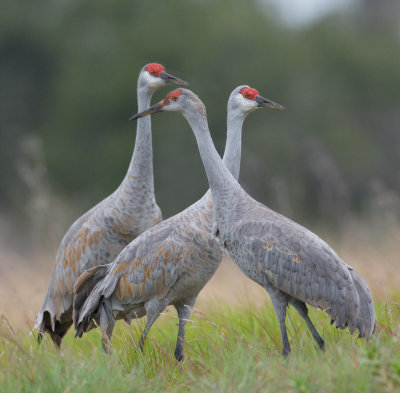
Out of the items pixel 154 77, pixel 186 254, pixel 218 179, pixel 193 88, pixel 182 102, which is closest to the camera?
pixel 218 179

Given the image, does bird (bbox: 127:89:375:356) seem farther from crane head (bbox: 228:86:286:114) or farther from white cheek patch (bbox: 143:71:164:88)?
white cheek patch (bbox: 143:71:164:88)

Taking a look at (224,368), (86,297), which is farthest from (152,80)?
(224,368)

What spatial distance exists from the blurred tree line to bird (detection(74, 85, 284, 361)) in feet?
30.1

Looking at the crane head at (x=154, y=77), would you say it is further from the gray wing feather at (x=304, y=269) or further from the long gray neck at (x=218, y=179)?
the gray wing feather at (x=304, y=269)

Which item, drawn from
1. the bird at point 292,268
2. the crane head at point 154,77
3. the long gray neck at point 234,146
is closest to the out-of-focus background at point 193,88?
the crane head at point 154,77

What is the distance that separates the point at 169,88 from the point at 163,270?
Result: 11078 millimetres

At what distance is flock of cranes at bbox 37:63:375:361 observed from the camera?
16.5 feet

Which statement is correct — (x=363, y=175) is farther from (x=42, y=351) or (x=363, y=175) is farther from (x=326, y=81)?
(x=42, y=351)

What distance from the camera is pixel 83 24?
22.0m

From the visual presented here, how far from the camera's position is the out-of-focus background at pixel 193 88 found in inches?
683

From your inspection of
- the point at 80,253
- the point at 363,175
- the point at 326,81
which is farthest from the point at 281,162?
the point at 80,253

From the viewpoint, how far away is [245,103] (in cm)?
595

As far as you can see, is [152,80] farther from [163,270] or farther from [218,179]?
[163,270]

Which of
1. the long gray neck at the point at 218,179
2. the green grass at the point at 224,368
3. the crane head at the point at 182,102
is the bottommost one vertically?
the green grass at the point at 224,368
